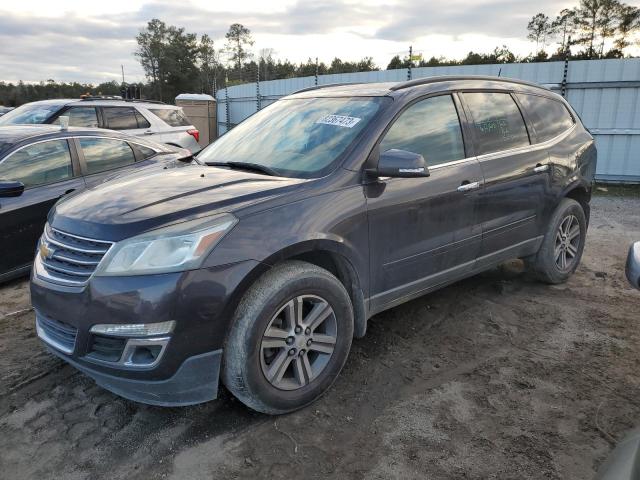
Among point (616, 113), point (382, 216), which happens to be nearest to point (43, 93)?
point (616, 113)

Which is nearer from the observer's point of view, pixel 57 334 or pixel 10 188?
pixel 57 334

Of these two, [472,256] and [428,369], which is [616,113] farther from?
[428,369]

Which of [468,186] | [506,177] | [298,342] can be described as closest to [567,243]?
[506,177]

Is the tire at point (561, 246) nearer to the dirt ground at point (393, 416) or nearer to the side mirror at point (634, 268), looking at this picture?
the dirt ground at point (393, 416)

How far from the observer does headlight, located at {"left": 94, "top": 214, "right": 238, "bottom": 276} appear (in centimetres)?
241

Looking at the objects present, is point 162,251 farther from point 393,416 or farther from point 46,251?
point 393,416

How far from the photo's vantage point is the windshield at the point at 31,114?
7734 mm

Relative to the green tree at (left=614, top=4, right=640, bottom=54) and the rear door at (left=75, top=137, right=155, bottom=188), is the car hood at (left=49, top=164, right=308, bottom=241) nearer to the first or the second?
the rear door at (left=75, top=137, right=155, bottom=188)

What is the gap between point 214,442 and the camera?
262 centimetres

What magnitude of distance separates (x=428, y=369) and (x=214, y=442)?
1.44m

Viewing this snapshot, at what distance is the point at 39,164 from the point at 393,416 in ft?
13.3

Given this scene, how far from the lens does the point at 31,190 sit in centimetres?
475

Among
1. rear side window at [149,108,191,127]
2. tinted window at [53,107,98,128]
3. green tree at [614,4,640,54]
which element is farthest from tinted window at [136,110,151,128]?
green tree at [614,4,640,54]

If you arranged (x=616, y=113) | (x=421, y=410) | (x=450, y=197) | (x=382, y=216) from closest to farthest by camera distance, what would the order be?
(x=421, y=410) → (x=382, y=216) → (x=450, y=197) → (x=616, y=113)
